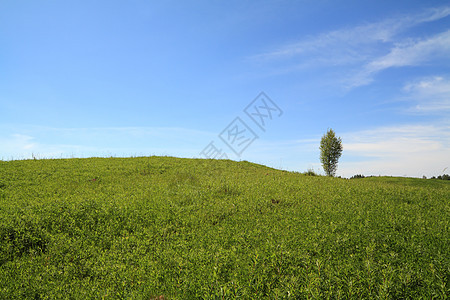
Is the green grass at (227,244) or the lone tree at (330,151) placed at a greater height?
the lone tree at (330,151)

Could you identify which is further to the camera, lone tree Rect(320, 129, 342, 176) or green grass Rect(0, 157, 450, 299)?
lone tree Rect(320, 129, 342, 176)

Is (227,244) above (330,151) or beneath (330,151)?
beneath

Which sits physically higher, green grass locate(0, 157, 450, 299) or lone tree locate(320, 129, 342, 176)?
lone tree locate(320, 129, 342, 176)

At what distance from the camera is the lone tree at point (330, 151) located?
48531mm

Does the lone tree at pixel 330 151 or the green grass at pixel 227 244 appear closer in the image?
the green grass at pixel 227 244

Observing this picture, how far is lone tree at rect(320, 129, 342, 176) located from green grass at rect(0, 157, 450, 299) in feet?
121

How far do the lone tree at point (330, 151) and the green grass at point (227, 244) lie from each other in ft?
A: 121

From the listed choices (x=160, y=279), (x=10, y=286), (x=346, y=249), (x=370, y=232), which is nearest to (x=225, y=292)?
(x=160, y=279)

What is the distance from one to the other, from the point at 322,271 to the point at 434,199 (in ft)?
31.7

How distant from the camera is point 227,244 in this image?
7.40m

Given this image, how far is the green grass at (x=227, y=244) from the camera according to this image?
5285mm

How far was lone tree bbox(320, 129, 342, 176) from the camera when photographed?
48531mm

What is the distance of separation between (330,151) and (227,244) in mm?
45596

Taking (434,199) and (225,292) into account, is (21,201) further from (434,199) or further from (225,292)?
(434,199)
